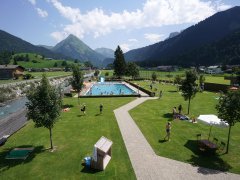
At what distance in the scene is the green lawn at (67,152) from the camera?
15250 mm

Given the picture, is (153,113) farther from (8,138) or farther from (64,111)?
(8,138)

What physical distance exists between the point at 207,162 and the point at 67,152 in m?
10.7

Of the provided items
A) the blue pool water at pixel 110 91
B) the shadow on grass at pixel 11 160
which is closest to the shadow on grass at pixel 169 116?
the shadow on grass at pixel 11 160

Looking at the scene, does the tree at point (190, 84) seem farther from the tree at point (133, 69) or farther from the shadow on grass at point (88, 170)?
the tree at point (133, 69)

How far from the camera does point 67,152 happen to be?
18.7m

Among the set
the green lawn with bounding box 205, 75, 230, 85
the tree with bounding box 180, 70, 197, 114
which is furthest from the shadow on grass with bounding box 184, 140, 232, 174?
the green lawn with bounding box 205, 75, 230, 85

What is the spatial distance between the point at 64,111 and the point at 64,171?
19.3 m

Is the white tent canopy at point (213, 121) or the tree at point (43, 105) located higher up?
the tree at point (43, 105)

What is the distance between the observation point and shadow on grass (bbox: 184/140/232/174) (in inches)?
618

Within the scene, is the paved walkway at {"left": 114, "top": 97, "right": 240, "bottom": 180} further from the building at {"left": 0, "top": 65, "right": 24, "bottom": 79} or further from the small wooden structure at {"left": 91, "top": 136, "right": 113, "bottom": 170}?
the building at {"left": 0, "top": 65, "right": 24, "bottom": 79}

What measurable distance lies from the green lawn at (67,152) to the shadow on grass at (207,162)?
4.82m

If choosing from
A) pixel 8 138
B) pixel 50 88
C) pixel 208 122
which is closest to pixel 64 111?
pixel 8 138

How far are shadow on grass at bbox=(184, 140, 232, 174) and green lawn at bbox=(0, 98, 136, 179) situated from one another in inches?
190

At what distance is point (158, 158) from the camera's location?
17.3 meters
